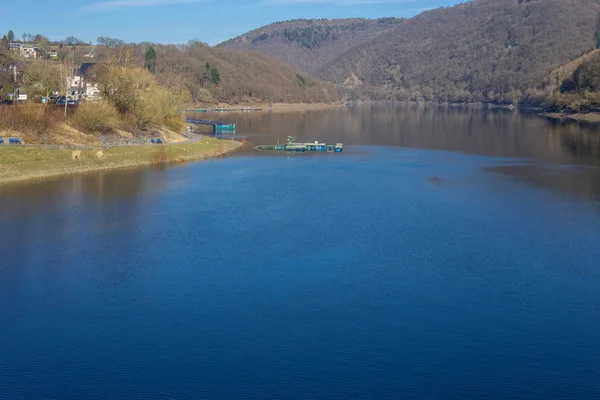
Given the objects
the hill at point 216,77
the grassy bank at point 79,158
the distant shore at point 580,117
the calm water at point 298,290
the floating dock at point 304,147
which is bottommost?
the calm water at point 298,290

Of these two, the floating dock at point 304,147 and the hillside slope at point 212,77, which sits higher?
the hillside slope at point 212,77

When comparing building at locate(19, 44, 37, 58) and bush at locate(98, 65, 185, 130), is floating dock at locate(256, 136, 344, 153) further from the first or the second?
building at locate(19, 44, 37, 58)

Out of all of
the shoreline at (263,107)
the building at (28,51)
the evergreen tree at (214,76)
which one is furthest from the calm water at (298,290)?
the evergreen tree at (214,76)

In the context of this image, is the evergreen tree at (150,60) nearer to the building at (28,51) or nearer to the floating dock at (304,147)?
the building at (28,51)

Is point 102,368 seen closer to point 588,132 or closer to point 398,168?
point 398,168

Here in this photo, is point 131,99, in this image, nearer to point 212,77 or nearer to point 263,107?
point 263,107

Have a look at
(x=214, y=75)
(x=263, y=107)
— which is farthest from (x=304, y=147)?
(x=214, y=75)
